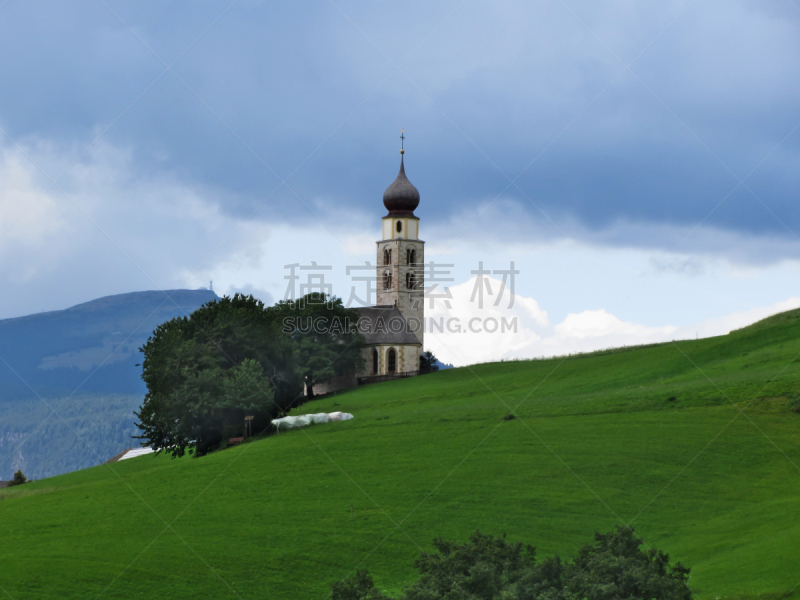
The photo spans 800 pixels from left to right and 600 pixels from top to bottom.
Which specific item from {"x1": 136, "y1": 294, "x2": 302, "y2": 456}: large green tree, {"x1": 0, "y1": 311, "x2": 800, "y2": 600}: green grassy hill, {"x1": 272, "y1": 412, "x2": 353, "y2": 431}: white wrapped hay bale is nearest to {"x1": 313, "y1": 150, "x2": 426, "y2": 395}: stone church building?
{"x1": 136, "y1": 294, "x2": 302, "y2": 456}: large green tree

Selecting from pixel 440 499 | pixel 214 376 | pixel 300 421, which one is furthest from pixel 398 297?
pixel 440 499

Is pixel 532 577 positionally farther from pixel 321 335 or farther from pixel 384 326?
pixel 384 326

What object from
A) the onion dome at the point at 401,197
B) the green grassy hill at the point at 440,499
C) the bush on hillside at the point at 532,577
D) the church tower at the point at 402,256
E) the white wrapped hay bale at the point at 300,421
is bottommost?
the bush on hillside at the point at 532,577

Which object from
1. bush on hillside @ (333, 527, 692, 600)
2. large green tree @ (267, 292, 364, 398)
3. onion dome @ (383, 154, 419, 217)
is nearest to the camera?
bush on hillside @ (333, 527, 692, 600)

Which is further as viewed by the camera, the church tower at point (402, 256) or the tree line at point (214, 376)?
the church tower at point (402, 256)

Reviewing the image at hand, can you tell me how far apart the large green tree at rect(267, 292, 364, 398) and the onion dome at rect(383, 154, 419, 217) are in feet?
66.7

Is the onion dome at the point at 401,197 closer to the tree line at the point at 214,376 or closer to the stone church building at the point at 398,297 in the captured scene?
the stone church building at the point at 398,297

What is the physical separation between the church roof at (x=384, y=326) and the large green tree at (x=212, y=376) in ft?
104

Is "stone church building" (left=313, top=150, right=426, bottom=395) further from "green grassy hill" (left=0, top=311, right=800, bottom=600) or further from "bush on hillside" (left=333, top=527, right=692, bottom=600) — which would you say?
"bush on hillside" (left=333, top=527, right=692, bottom=600)

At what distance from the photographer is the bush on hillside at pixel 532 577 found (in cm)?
2189

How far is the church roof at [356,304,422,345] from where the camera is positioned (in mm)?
105062

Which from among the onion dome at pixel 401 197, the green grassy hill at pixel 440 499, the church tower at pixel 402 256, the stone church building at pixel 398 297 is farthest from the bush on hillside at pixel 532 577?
the onion dome at pixel 401 197

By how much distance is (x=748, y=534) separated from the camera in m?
33.6

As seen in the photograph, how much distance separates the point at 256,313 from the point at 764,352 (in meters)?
38.4
